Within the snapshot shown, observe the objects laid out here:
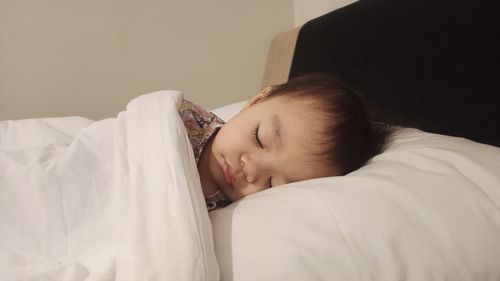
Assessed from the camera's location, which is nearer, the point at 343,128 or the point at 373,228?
the point at 373,228

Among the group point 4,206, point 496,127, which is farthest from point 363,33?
point 4,206

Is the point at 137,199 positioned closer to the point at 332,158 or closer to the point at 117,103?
the point at 332,158

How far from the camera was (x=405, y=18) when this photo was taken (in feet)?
3.04

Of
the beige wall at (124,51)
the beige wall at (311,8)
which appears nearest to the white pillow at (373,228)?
the beige wall at (311,8)

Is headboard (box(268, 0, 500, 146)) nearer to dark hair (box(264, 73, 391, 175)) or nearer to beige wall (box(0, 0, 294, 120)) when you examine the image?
dark hair (box(264, 73, 391, 175))

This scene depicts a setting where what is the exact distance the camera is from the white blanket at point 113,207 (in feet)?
1.28

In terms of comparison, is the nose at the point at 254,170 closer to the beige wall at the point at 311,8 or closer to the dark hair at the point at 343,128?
the dark hair at the point at 343,128

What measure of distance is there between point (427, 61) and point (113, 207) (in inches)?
28.6

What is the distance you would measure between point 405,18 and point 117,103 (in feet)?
3.77

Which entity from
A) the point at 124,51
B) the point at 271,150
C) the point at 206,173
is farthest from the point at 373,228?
the point at 124,51

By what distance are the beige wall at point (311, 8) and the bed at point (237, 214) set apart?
2.59 ft

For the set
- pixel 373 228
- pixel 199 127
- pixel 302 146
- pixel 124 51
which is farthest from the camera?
pixel 124 51

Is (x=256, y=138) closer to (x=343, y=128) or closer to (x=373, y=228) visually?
(x=343, y=128)

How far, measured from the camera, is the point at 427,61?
864 millimetres
